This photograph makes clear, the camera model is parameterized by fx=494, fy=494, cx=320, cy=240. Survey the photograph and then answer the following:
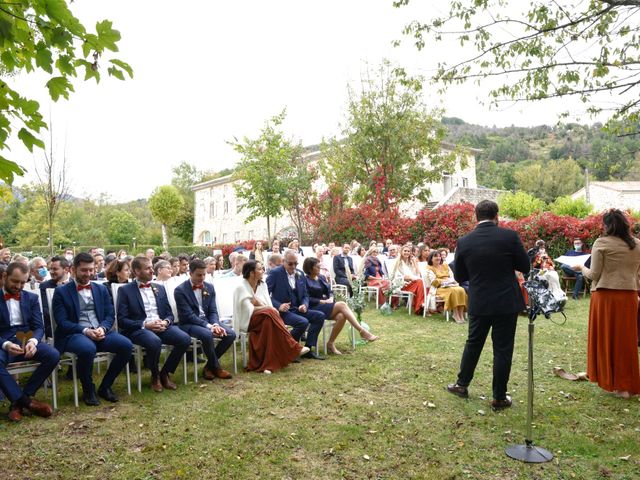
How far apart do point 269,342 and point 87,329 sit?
2259mm

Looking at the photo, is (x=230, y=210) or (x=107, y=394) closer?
(x=107, y=394)

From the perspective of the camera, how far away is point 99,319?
564 centimetres

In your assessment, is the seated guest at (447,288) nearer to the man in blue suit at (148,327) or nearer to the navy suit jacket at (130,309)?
the man in blue suit at (148,327)

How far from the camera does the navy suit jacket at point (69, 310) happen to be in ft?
17.6

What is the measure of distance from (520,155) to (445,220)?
7988 cm

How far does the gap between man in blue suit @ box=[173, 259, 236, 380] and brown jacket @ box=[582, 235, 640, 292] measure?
438 cm

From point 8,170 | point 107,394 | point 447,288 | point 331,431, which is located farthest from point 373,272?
point 8,170

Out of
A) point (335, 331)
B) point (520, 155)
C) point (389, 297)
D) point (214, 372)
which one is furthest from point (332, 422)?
point (520, 155)

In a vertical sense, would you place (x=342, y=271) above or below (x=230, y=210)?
below

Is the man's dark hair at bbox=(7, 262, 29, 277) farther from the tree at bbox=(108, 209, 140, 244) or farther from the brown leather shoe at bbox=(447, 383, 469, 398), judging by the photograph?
the tree at bbox=(108, 209, 140, 244)

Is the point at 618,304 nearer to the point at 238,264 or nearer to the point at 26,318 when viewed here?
the point at 238,264

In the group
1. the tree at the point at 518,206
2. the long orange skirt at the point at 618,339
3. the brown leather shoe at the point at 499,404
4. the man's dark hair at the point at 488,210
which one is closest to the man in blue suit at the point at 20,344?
the brown leather shoe at the point at 499,404

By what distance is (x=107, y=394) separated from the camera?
5.35m

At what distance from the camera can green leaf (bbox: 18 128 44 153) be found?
3.01 m
